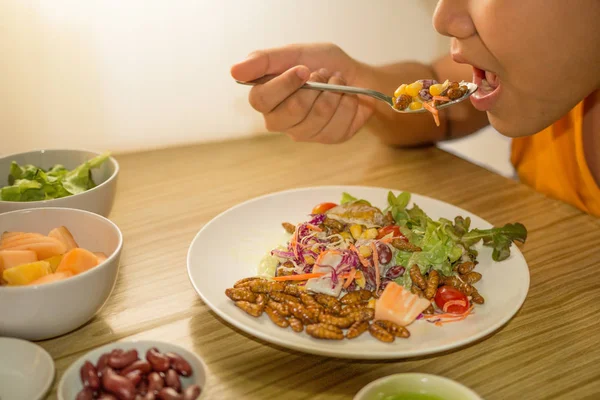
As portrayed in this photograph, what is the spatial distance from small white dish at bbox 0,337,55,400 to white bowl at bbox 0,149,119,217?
34 cm

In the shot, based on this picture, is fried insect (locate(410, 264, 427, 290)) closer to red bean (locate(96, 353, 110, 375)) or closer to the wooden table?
the wooden table

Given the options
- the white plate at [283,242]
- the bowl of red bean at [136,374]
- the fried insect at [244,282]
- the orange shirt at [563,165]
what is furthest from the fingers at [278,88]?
the orange shirt at [563,165]

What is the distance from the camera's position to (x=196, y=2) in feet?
5.56

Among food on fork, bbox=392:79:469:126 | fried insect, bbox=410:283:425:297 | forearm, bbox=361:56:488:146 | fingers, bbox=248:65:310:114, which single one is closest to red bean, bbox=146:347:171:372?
fried insect, bbox=410:283:425:297

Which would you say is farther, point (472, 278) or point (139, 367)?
point (472, 278)

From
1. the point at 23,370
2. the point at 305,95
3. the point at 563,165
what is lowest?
the point at 563,165

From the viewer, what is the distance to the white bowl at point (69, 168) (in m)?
1.11

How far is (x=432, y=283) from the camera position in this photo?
3.38 feet

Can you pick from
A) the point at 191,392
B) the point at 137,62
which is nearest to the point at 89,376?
the point at 191,392

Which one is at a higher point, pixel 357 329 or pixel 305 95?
pixel 305 95

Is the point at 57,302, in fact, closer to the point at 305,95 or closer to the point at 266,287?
the point at 266,287

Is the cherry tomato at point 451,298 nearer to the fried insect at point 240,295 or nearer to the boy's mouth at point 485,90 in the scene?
the fried insect at point 240,295

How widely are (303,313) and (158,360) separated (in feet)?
0.83

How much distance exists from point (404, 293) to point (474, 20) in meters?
0.51
